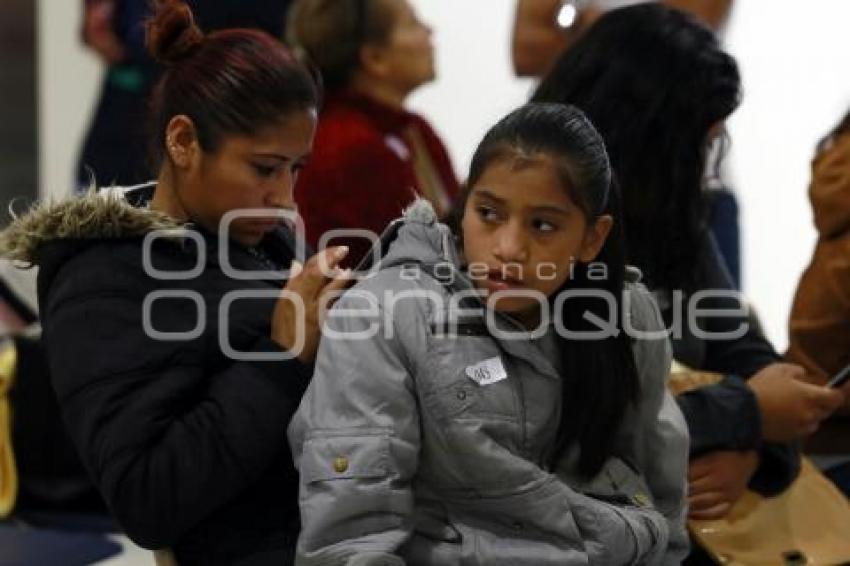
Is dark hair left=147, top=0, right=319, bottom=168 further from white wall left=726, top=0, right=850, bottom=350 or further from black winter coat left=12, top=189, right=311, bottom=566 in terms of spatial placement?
white wall left=726, top=0, right=850, bottom=350

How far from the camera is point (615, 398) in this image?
1772 mm

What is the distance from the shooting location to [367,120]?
9.46 ft

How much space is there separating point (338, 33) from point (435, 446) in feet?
5.03

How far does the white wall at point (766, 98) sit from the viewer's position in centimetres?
361

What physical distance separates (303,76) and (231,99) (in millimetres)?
106

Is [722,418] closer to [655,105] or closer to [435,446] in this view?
[655,105]

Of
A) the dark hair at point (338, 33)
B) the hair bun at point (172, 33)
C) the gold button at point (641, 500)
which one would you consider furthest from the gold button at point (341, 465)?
the dark hair at point (338, 33)

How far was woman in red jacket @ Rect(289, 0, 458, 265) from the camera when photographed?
2.66 meters

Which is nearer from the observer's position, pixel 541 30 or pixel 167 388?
pixel 167 388

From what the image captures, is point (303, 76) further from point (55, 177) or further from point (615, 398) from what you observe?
point (55, 177)

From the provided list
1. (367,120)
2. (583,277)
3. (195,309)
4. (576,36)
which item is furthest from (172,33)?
(367,120)

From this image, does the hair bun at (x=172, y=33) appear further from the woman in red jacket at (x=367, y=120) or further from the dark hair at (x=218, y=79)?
the woman in red jacket at (x=367, y=120)

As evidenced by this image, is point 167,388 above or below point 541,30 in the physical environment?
below

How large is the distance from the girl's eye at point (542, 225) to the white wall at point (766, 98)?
1.75 meters
